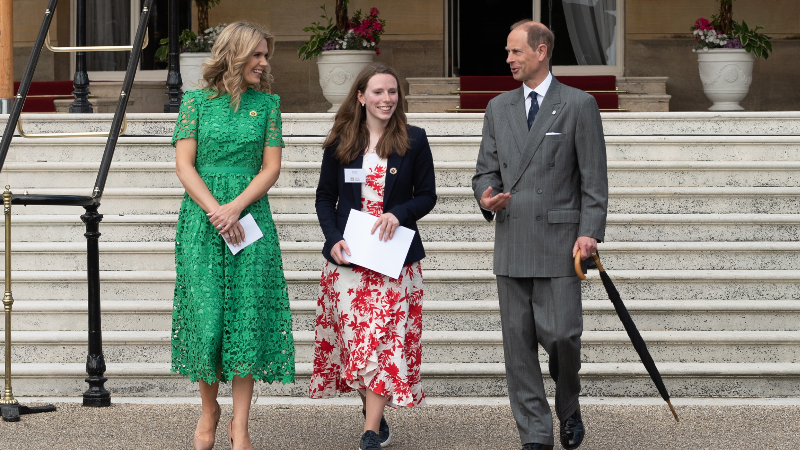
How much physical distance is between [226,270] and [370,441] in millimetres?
945

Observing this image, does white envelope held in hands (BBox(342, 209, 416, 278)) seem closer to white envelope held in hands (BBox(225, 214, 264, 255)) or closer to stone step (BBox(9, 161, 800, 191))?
white envelope held in hands (BBox(225, 214, 264, 255))

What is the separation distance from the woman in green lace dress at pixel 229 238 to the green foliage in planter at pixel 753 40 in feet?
24.6

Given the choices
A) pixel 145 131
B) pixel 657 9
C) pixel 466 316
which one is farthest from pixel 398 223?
pixel 657 9

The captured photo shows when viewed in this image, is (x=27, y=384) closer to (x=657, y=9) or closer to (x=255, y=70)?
(x=255, y=70)

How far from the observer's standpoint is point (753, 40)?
10.7 m

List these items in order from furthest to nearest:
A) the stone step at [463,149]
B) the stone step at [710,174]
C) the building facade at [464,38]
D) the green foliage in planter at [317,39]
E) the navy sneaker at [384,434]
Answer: the building facade at [464,38] → the green foliage in planter at [317,39] → the stone step at [463,149] → the stone step at [710,174] → the navy sneaker at [384,434]

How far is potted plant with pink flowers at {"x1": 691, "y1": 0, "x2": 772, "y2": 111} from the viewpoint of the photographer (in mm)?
10719

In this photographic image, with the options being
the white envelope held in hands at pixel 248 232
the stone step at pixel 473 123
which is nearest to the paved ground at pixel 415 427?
the white envelope held in hands at pixel 248 232

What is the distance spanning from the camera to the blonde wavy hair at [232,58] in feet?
14.3

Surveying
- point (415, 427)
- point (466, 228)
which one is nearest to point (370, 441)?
point (415, 427)

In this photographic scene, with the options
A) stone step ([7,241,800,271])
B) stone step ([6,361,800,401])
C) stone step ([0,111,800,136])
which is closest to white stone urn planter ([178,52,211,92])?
stone step ([0,111,800,136])

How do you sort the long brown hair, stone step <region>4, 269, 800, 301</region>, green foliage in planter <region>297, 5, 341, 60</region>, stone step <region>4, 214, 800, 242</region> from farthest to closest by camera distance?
green foliage in planter <region>297, 5, 341, 60</region>
stone step <region>4, 214, 800, 242</region>
stone step <region>4, 269, 800, 301</region>
the long brown hair

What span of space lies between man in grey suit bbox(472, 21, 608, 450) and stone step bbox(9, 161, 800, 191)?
9.51ft

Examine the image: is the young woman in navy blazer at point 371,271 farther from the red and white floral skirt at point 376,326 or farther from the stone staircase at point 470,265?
the stone staircase at point 470,265
